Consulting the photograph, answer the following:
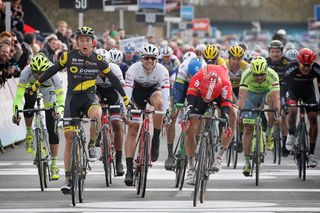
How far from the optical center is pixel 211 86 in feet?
49.9

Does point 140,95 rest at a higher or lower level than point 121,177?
higher

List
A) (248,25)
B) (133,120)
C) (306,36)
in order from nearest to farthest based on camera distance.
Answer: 1. (133,120)
2. (306,36)
3. (248,25)

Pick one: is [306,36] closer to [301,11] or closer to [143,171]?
[301,11]

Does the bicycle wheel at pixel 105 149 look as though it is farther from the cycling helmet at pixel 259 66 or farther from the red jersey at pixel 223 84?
the cycling helmet at pixel 259 66

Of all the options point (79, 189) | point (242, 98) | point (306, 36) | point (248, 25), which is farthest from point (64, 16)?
point (248, 25)

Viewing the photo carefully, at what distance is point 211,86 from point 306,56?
3.90 m

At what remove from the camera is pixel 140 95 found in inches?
674

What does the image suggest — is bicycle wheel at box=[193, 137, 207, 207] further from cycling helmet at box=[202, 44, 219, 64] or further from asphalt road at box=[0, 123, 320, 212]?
cycling helmet at box=[202, 44, 219, 64]

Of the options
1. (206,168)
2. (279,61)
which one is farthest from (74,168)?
(279,61)

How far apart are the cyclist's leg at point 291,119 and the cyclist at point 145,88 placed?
272 centimetres

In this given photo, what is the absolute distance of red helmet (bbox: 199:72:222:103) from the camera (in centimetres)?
1522

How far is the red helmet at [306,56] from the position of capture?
18.7 m

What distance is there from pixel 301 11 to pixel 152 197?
16128cm

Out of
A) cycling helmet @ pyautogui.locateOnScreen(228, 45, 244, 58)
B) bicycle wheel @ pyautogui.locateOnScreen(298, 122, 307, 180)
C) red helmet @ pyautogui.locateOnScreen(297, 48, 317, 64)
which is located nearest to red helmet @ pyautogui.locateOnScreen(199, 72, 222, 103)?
bicycle wheel @ pyautogui.locateOnScreen(298, 122, 307, 180)
